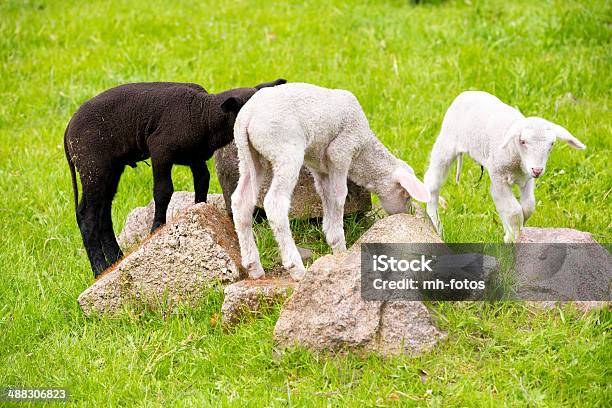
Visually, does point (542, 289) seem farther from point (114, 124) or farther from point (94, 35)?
point (94, 35)

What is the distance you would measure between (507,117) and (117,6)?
7.63m

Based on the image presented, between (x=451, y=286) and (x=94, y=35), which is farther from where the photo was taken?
(x=94, y=35)

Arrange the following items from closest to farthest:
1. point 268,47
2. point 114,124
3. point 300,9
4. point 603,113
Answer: point 114,124, point 603,113, point 268,47, point 300,9

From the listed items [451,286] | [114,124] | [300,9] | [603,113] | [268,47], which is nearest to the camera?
[451,286]

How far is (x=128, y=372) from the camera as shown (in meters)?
5.23

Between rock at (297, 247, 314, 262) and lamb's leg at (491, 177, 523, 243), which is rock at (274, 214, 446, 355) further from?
lamb's leg at (491, 177, 523, 243)

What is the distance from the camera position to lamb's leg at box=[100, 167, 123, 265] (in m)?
5.93

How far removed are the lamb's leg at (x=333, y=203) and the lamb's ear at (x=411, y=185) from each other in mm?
403

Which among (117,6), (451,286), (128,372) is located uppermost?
(117,6)

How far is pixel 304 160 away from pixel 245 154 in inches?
19.9

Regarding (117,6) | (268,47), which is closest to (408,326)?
(268,47)

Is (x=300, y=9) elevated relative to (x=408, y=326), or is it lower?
elevated

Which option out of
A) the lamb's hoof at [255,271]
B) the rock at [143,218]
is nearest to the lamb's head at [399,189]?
the lamb's hoof at [255,271]

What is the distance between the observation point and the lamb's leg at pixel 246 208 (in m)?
5.44
